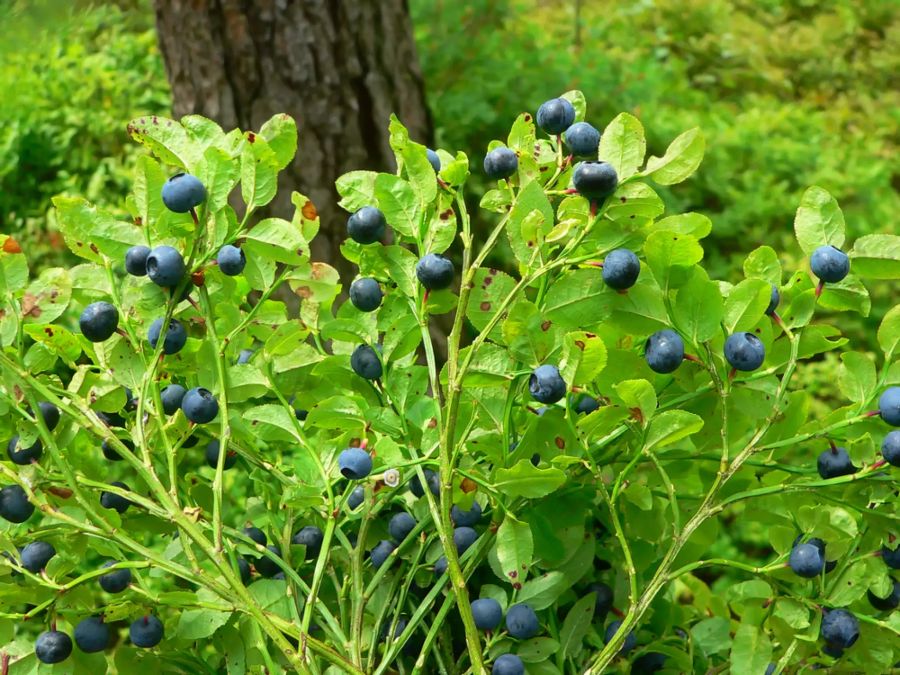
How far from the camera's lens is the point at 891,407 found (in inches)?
23.0

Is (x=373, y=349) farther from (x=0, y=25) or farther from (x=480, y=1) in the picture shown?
(x=480, y=1)

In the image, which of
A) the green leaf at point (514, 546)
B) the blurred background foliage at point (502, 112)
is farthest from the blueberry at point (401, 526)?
the blurred background foliage at point (502, 112)

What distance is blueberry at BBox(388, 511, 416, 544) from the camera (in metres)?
0.68

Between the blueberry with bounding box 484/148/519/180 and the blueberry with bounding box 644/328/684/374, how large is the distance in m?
0.14

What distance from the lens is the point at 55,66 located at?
129 inches

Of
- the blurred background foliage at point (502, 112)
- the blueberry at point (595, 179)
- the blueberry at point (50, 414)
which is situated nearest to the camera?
the blueberry at point (595, 179)

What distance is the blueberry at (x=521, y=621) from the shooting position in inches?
25.1

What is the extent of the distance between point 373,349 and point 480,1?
2.89m

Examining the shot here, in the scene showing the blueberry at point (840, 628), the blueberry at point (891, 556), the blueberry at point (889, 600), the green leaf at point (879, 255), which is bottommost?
the blueberry at point (889, 600)

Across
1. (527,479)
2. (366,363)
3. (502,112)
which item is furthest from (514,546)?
(502,112)

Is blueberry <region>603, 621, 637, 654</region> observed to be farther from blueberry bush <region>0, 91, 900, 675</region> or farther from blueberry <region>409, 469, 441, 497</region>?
blueberry <region>409, 469, 441, 497</region>

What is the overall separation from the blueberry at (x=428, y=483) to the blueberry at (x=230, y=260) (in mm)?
180

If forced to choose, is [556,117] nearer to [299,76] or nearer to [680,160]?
[680,160]

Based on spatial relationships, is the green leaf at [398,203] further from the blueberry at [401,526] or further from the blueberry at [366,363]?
the blueberry at [401,526]
